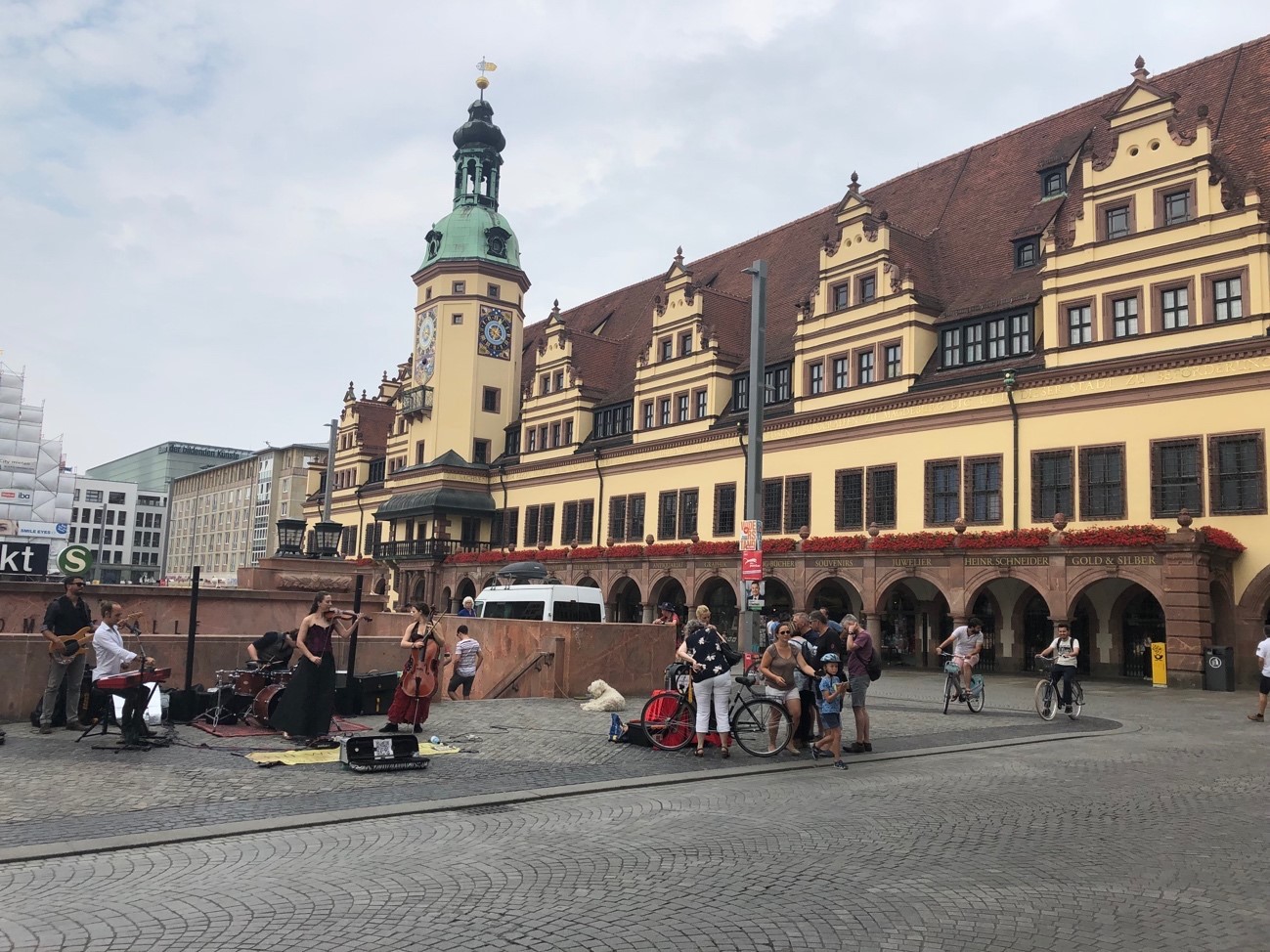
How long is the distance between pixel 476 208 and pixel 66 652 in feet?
174

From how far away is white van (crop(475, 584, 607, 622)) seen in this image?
27.7 meters

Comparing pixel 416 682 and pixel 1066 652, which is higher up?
pixel 1066 652

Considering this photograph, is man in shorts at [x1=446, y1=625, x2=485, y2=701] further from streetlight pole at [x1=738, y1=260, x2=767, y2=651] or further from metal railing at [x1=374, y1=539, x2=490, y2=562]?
metal railing at [x1=374, y1=539, x2=490, y2=562]

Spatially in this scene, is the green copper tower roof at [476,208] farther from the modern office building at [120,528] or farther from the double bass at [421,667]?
the modern office building at [120,528]

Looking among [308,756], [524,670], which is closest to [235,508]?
[524,670]

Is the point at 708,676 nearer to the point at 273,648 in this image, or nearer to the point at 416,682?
the point at 416,682

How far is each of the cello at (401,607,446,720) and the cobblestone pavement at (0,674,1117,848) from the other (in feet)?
2.63

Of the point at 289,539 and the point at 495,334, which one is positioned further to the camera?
the point at 495,334

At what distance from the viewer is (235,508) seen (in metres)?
128

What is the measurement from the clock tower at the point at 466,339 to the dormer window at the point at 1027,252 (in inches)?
1286

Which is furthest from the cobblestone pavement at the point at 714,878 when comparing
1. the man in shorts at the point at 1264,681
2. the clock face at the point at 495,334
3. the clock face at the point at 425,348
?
the clock face at the point at 425,348

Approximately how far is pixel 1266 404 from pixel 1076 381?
16.8ft

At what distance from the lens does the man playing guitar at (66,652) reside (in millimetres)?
13477

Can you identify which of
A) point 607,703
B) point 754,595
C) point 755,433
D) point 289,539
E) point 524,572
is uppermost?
point 755,433
